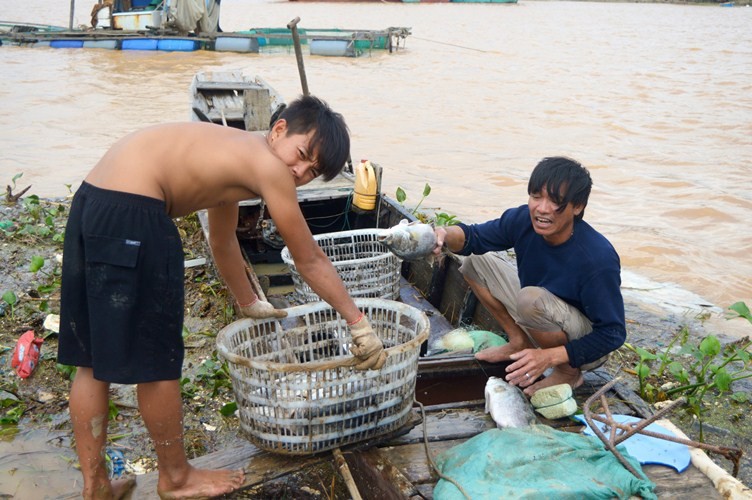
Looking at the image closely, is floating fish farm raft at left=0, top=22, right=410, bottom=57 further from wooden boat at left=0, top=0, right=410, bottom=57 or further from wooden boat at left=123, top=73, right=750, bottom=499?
wooden boat at left=123, top=73, right=750, bottom=499

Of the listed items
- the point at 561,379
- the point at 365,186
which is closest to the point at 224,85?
the point at 365,186

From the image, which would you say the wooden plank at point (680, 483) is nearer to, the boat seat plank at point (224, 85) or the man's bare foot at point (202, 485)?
the man's bare foot at point (202, 485)

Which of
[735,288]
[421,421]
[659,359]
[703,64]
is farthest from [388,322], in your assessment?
[703,64]

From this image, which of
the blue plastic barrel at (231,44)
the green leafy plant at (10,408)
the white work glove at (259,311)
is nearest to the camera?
the white work glove at (259,311)

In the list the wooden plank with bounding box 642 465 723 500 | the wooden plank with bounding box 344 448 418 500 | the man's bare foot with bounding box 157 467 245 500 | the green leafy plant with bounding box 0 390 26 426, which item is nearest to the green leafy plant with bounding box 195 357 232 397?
the green leafy plant with bounding box 0 390 26 426

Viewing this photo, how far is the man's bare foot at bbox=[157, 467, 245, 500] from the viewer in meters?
2.27

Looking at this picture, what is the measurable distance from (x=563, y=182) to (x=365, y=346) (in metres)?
1.11

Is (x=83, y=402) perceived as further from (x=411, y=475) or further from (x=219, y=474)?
(x=411, y=475)

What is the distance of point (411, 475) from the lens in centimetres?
238

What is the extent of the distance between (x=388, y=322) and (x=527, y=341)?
0.74 meters

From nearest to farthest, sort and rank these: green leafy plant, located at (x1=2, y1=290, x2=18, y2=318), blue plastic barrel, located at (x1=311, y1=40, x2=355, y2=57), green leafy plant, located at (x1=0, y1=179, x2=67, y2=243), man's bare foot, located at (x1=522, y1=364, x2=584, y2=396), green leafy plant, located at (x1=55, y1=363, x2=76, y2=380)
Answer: man's bare foot, located at (x1=522, y1=364, x2=584, y2=396), green leafy plant, located at (x1=55, y1=363, x2=76, y2=380), green leafy plant, located at (x1=2, y1=290, x2=18, y2=318), green leafy plant, located at (x1=0, y1=179, x2=67, y2=243), blue plastic barrel, located at (x1=311, y1=40, x2=355, y2=57)

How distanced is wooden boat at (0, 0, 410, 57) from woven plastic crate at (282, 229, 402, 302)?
54.0 ft

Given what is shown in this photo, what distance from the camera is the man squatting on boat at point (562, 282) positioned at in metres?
2.73

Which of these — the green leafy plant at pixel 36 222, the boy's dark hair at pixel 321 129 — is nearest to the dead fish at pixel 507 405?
the boy's dark hair at pixel 321 129
